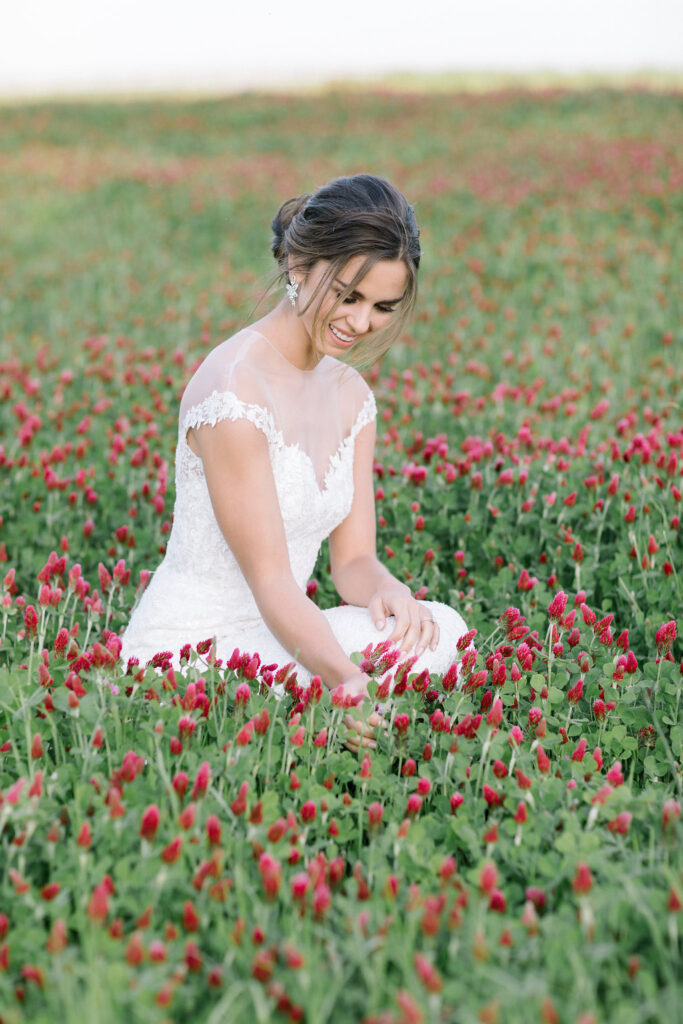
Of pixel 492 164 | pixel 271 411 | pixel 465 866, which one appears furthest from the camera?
pixel 492 164

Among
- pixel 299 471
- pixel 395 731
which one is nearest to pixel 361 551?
pixel 299 471

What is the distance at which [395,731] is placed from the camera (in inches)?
118

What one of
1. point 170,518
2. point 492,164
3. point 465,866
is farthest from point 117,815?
point 492,164

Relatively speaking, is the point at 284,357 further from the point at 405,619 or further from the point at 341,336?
the point at 405,619

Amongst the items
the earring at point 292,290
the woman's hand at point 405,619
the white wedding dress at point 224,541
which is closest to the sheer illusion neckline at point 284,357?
the white wedding dress at point 224,541

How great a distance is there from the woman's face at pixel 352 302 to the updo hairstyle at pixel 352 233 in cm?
2

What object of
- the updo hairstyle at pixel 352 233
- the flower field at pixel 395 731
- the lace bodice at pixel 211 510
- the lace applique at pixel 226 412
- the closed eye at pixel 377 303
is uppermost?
the updo hairstyle at pixel 352 233

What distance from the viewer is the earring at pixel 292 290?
3584mm

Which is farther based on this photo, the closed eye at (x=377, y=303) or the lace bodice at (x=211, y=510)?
the lace bodice at (x=211, y=510)

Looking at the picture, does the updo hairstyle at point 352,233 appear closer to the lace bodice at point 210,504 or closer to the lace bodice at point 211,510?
the lace bodice at point 210,504

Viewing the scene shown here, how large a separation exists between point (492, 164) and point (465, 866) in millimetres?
18681

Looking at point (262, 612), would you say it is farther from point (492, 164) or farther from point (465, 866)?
point (492, 164)

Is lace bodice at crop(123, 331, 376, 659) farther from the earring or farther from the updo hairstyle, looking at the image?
the updo hairstyle

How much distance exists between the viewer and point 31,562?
500 cm
